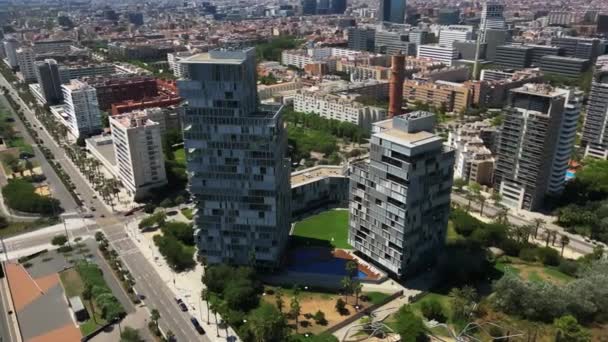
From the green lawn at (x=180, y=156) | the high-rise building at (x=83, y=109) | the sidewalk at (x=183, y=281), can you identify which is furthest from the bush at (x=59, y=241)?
the high-rise building at (x=83, y=109)

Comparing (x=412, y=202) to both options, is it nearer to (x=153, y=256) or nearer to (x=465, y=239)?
(x=465, y=239)

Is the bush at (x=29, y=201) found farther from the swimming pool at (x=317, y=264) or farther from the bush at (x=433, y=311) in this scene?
the bush at (x=433, y=311)

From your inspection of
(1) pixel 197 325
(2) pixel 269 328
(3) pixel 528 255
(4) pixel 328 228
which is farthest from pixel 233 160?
(3) pixel 528 255

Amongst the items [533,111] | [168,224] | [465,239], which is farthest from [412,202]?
[168,224]

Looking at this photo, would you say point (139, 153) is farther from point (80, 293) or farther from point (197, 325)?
point (197, 325)

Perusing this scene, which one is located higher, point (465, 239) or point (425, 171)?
point (425, 171)

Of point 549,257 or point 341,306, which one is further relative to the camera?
point 549,257
